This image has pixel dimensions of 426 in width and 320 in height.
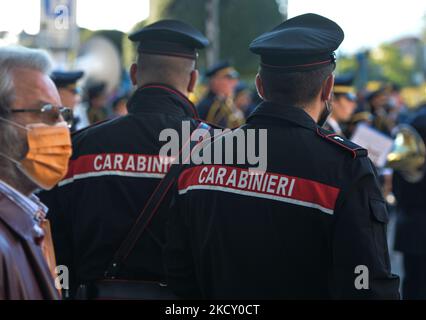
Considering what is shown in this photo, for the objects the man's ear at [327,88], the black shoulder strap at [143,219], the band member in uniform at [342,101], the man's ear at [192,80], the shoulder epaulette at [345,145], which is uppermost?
the band member in uniform at [342,101]

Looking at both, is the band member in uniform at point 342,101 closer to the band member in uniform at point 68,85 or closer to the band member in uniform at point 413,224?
the band member in uniform at point 413,224

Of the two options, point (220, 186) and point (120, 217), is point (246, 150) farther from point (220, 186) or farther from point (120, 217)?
point (120, 217)

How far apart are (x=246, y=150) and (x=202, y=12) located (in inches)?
1399

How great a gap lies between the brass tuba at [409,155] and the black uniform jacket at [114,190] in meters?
3.34

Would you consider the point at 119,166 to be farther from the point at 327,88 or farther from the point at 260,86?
the point at 327,88

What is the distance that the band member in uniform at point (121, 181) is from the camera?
3812 millimetres

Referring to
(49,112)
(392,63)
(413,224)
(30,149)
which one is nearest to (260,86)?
(49,112)

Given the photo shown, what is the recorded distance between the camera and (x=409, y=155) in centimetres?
688

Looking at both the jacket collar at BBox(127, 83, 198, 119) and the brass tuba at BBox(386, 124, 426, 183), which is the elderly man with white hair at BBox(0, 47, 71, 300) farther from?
the brass tuba at BBox(386, 124, 426, 183)

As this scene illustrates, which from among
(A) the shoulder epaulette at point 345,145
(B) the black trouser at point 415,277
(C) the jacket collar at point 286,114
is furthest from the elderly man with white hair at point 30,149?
(B) the black trouser at point 415,277

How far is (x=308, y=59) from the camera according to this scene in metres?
2.97

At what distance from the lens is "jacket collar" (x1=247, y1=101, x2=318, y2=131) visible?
2918 millimetres

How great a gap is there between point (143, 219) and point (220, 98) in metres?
7.72
